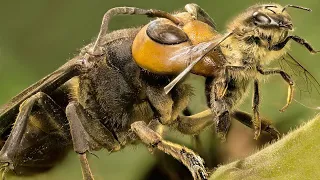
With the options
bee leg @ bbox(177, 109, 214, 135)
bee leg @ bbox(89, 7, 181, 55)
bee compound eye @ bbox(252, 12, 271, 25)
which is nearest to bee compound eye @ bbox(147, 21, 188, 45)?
bee leg @ bbox(89, 7, 181, 55)

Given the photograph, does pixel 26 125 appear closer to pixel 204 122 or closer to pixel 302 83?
pixel 204 122

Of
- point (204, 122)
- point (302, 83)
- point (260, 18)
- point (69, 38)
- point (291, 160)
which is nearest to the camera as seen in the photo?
point (291, 160)

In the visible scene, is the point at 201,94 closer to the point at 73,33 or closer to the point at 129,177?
the point at 129,177

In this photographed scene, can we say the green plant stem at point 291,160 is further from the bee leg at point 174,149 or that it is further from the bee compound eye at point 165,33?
the bee compound eye at point 165,33

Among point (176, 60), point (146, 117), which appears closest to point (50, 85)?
point (146, 117)

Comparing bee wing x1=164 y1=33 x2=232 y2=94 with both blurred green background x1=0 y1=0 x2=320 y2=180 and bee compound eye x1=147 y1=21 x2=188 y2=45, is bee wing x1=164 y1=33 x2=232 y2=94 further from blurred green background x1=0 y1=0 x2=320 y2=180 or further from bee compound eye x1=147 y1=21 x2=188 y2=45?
blurred green background x1=0 y1=0 x2=320 y2=180

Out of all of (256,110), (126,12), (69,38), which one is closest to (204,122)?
(256,110)
